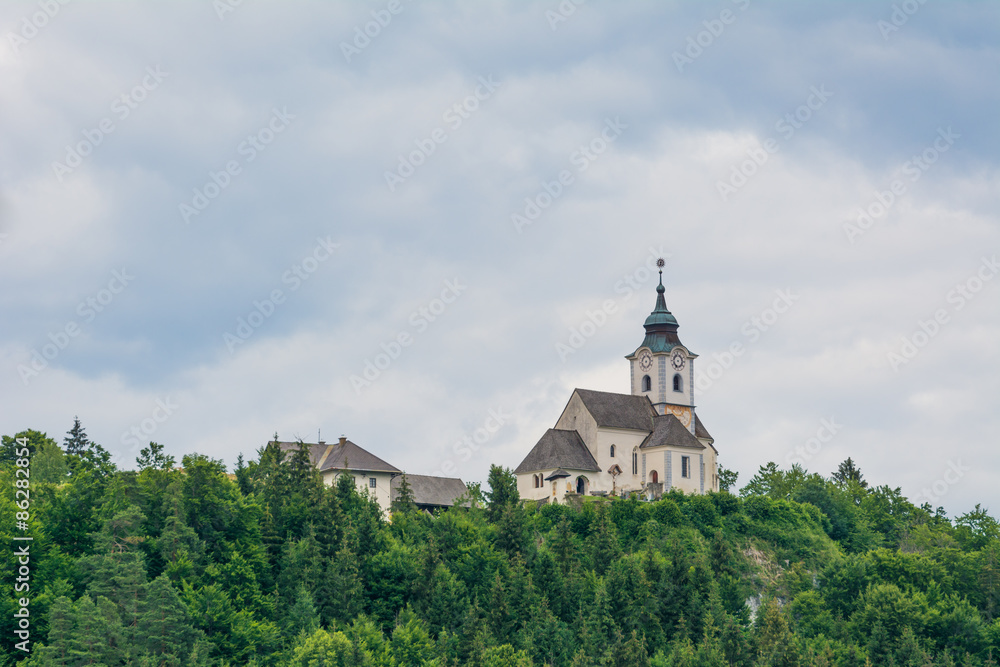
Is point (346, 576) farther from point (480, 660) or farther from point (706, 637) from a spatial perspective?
point (706, 637)

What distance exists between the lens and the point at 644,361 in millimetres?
106875

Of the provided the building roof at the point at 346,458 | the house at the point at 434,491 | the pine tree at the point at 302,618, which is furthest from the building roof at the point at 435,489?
the pine tree at the point at 302,618

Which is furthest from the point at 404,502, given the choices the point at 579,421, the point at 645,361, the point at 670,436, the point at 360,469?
the point at 645,361

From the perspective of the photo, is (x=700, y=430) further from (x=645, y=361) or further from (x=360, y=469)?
(x=360, y=469)

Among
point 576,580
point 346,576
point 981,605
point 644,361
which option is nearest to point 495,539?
point 576,580

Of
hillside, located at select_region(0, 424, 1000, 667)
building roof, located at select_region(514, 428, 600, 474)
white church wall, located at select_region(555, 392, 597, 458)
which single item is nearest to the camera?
hillside, located at select_region(0, 424, 1000, 667)

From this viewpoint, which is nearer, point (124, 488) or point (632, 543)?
point (124, 488)

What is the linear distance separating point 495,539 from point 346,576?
39.6ft

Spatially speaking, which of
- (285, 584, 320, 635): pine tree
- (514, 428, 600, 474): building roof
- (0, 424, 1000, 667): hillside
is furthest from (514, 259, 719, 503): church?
(285, 584, 320, 635): pine tree

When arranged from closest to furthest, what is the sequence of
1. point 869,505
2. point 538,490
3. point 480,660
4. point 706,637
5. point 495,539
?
1. point 480,660
2. point 706,637
3. point 495,539
4. point 538,490
5. point 869,505

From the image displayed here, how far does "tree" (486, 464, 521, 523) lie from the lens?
93312 millimetres

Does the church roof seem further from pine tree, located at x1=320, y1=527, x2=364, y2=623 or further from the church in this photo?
pine tree, located at x1=320, y1=527, x2=364, y2=623

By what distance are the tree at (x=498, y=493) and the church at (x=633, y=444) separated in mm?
6195

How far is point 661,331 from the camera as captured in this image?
107438 millimetres
